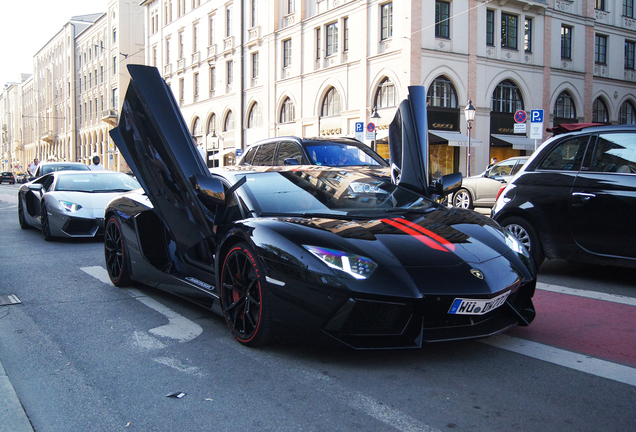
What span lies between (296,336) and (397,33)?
2492 centimetres

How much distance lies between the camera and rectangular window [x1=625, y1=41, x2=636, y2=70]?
113 ft

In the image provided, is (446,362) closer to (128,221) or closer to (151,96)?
(151,96)

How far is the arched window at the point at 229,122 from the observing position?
41.1 meters

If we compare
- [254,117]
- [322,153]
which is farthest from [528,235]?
[254,117]

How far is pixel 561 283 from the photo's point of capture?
5.71 m

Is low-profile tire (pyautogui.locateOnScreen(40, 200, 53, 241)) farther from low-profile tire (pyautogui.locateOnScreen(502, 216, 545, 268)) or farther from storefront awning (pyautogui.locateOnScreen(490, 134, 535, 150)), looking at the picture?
storefront awning (pyautogui.locateOnScreen(490, 134, 535, 150))

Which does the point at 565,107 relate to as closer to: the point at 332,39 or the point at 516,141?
the point at 516,141

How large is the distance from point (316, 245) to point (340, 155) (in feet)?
19.7

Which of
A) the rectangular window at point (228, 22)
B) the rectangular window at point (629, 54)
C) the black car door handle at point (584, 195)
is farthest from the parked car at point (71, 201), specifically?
the rectangular window at point (629, 54)

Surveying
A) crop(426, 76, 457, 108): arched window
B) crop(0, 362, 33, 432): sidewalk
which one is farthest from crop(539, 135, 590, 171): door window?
crop(426, 76, 457, 108): arched window

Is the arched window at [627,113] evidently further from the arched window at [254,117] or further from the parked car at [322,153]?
the parked car at [322,153]

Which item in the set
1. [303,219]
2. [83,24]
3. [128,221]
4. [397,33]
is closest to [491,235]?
→ [303,219]

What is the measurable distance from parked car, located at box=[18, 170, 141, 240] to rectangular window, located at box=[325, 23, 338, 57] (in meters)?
22.0

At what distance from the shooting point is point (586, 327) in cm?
411
